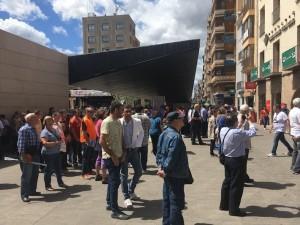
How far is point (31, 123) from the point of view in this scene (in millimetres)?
8086

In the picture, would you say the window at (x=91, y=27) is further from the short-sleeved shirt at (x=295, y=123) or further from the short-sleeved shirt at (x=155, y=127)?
the short-sleeved shirt at (x=295, y=123)

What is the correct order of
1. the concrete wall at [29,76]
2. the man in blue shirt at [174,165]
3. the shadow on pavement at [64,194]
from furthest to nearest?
the concrete wall at [29,76], the shadow on pavement at [64,194], the man in blue shirt at [174,165]

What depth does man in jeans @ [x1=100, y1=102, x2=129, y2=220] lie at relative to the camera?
21.9 ft

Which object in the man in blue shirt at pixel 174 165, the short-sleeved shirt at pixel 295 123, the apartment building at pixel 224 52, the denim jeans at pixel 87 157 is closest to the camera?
the man in blue shirt at pixel 174 165

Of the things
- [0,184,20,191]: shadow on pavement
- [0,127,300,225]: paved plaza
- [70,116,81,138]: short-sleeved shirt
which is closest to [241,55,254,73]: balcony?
[0,127,300,225]: paved plaza

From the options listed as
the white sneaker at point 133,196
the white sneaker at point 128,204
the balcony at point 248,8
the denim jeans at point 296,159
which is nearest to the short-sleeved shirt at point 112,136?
the white sneaker at point 128,204

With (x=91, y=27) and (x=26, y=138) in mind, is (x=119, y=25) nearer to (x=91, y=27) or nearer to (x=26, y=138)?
(x=91, y=27)

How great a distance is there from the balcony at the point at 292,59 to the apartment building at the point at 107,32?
95764 millimetres

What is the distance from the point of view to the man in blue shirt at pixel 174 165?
17.8 ft

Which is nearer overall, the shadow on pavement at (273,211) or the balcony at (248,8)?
the shadow on pavement at (273,211)

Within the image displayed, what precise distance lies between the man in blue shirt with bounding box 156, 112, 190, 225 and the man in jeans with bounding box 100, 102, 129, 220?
1.27 m

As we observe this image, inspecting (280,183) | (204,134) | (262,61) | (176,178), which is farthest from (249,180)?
(262,61)

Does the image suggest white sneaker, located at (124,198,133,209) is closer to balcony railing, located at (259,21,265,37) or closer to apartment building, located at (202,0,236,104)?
balcony railing, located at (259,21,265,37)

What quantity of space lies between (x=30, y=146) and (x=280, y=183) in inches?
193
